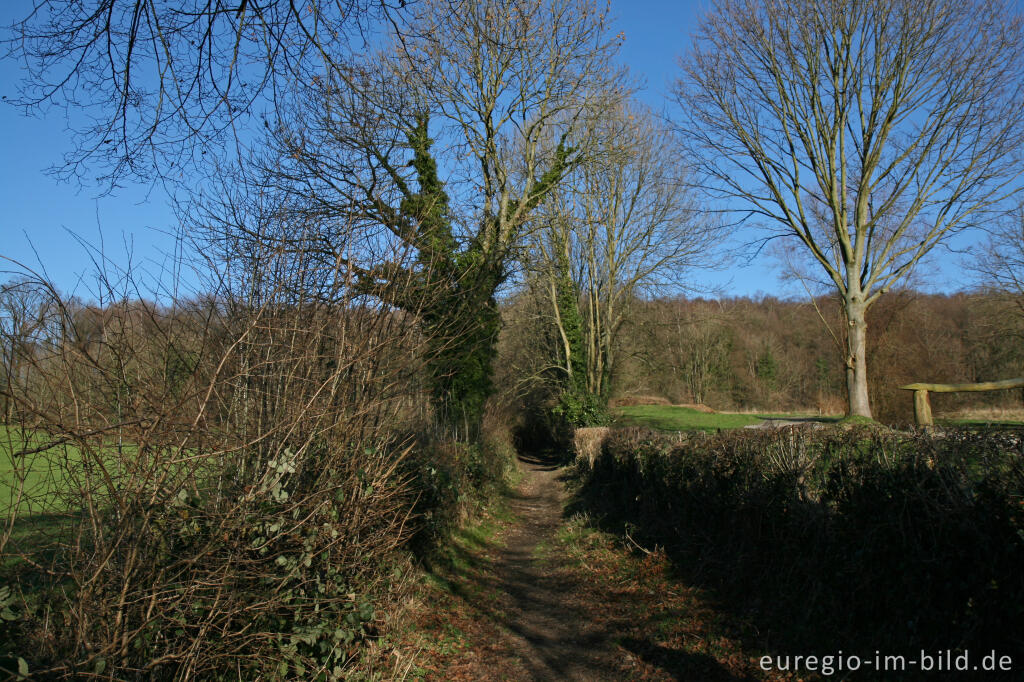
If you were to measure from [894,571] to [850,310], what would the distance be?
473 inches

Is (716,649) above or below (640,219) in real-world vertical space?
below

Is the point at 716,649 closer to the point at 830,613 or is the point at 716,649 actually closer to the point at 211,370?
the point at 830,613

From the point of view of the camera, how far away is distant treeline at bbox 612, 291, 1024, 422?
27906 mm

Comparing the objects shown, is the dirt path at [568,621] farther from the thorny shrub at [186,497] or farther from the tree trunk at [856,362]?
the tree trunk at [856,362]

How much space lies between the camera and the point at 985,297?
3138 cm

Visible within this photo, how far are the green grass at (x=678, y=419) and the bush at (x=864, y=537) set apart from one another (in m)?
18.7

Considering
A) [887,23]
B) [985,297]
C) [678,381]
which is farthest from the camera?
[678,381]

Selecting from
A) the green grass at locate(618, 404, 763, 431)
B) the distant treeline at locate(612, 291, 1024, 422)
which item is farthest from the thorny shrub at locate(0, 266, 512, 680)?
the green grass at locate(618, 404, 763, 431)

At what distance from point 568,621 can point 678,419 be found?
2608cm

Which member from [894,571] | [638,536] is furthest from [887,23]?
[894,571]

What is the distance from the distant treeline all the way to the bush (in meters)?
12.9

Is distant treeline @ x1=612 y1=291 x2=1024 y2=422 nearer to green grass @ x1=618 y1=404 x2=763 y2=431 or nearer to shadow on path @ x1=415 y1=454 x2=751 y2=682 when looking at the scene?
green grass @ x1=618 y1=404 x2=763 y2=431

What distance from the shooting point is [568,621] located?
712 centimetres

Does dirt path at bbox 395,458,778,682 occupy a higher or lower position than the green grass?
lower
